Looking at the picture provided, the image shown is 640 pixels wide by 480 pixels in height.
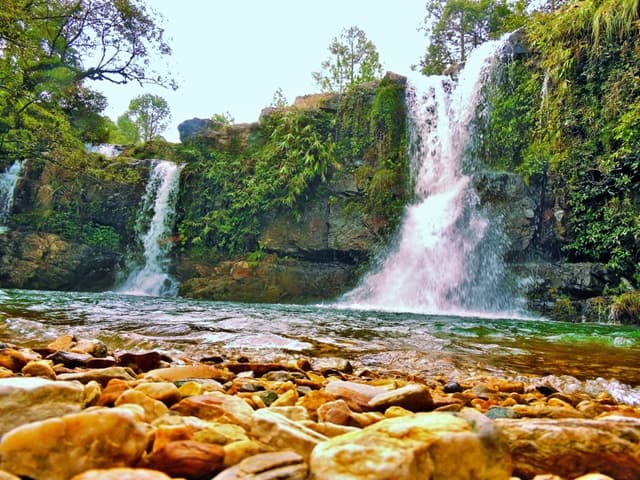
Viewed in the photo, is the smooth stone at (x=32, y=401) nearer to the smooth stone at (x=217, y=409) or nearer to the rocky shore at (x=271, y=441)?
the rocky shore at (x=271, y=441)

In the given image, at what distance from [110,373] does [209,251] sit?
514 inches

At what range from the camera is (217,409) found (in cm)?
136

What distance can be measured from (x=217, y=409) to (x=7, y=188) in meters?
18.0

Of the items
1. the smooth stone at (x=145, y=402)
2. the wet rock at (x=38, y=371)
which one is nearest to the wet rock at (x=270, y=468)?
the smooth stone at (x=145, y=402)

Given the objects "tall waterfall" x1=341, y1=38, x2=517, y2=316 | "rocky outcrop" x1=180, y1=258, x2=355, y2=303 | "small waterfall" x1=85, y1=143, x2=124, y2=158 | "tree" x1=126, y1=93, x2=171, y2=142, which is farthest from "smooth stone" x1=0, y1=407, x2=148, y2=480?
"tree" x1=126, y1=93, x2=171, y2=142

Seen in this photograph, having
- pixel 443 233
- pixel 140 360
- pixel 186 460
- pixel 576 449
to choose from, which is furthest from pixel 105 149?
pixel 576 449

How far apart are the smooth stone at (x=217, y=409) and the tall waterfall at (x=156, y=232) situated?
13258 millimetres

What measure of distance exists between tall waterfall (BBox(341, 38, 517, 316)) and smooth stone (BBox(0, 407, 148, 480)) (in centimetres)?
919

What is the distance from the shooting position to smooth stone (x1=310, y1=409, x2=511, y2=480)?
891mm

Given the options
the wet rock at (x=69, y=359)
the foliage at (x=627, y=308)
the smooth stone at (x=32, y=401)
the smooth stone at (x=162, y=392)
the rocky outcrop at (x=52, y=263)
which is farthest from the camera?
the rocky outcrop at (x=52, y=263)

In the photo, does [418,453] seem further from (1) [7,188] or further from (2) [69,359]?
(1) [7,188]

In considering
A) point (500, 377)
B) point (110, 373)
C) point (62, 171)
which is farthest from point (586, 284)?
point (62, 171)

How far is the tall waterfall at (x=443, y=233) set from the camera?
34.2ft

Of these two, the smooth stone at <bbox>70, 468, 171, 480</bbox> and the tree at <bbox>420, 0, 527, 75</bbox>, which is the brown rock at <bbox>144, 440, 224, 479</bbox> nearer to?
the smooth stone at <bbox>70, 468, 171, 480</bbox>
